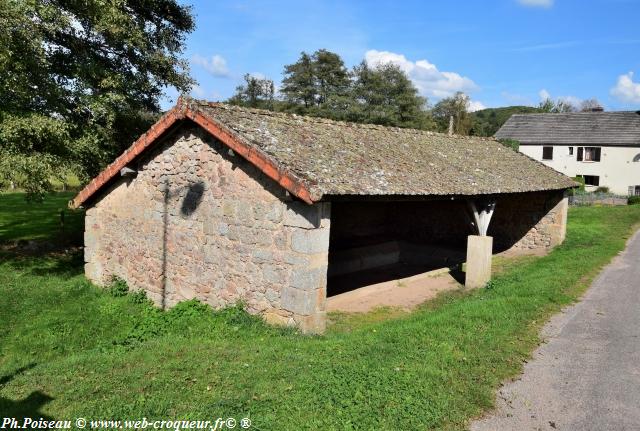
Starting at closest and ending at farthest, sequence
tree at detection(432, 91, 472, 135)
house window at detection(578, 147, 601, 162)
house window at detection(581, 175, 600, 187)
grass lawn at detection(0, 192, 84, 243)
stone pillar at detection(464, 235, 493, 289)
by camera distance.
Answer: stone pillar at detection(464, 235, 493, 289) → grass lawn at detection(0, 192, 84, 243) → house window at detection(578, 147, 601, 162) → house window at detection(581, 175, 600, 187) → tree at detection(432, 91, 472, 135)

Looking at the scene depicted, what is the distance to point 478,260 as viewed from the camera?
11.4 meters

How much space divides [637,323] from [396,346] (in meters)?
4.53

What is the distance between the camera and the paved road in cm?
482

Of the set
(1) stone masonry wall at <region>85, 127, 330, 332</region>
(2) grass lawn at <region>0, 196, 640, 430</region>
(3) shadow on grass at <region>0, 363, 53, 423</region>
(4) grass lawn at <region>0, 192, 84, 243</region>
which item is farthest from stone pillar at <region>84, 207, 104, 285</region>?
(3) shadow on grass at <region>0, 363, 53, 423</region>

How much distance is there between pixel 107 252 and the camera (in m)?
11.0

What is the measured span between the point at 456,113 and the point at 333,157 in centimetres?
4600

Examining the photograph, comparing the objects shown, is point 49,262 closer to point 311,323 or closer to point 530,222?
point 311,323

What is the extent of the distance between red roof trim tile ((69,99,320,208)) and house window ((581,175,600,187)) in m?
33.8

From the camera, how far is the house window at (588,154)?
114 feet

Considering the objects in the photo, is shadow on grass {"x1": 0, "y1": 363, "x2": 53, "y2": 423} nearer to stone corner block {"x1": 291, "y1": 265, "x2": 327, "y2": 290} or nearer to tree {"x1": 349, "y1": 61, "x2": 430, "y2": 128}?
stone corner block {"x1": 291, "y1": 265, "x2": 327, "y2": 290}

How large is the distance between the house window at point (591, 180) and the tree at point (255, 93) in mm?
37967

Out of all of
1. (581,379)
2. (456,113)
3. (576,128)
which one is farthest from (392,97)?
(581,379)

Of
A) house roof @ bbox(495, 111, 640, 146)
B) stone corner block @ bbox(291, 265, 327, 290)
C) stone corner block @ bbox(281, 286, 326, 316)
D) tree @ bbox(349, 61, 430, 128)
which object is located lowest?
stone corner block @ bbox(281, 286, 326, 316)

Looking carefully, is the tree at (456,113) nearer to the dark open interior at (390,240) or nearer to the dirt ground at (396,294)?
the dark open interior at (390,240)
